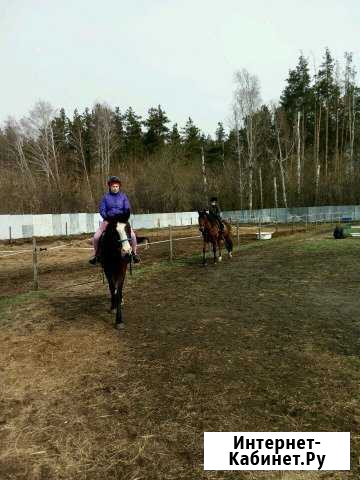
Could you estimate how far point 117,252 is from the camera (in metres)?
6.14

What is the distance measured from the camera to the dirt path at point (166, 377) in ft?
9.28

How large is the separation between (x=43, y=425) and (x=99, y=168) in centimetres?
4433

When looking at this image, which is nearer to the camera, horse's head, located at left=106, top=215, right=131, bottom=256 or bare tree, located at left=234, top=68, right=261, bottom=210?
horse's head, located at left=106, top=215, right=131, bottom=256

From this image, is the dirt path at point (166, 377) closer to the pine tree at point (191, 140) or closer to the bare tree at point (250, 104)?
the bare tree at point (250, 104)

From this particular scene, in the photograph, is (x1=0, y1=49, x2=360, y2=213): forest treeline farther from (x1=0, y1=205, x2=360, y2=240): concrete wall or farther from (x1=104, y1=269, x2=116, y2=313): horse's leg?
(x1=104, y1=269, x2=116, y2=313): horse's leg

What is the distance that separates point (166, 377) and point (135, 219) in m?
32.9

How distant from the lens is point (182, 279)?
33.3ft

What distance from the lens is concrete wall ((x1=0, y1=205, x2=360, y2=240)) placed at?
92.3 ft

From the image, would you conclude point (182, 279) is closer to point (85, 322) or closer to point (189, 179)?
point (85, 322)

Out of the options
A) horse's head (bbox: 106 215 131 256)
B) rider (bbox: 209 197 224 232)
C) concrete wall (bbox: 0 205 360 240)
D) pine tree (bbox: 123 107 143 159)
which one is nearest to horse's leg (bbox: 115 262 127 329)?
horse's head (bbox: 106 215 131 256)

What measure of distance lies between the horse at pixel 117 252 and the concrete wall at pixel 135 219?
2360 centimetres

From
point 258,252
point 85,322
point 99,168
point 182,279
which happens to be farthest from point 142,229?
point 85,322

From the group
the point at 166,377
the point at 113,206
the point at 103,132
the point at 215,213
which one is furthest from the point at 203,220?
the point at 103,132

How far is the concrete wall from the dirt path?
22.0 m
